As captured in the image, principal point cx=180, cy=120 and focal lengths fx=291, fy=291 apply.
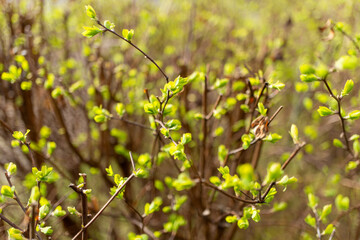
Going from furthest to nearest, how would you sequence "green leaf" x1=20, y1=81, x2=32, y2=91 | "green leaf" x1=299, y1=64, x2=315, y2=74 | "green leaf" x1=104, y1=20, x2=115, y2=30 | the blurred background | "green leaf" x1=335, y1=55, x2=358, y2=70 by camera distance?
1. the blurred background
2. "green leaf" x1=20, y1=81, x2=32, y2=91
3. "green leaf" x1=104, y1=20, x2=115, y2=30
4. "green leaf" x1=299, y1=64, x2=315, y2=74
5. "green leaf" x1=335, y1=55, x2=358, y2=70

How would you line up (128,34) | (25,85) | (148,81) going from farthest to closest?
(148,81)
(25,85)
(128,34)

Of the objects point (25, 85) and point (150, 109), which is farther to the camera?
point (25, 85)

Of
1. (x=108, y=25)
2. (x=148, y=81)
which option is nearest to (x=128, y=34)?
(x=108, y=25)

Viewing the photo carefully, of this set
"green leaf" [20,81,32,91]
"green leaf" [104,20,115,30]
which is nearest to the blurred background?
"green leaf" [20,81,32,91]

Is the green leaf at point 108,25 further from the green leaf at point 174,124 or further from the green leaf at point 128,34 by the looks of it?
the green leaf at point 174,124

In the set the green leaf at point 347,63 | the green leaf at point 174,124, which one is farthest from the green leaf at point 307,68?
the green leaf at point 174,124

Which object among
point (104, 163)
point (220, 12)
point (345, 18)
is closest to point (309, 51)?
point (345, 18)

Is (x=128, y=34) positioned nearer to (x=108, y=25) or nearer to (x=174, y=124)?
(x=108, y=25)

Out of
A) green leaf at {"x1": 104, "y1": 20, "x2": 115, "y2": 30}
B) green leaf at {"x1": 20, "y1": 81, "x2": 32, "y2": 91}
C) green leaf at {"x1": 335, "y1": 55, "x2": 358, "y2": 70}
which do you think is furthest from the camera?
green leaf at {"x1": 20, "y1": 81, "x2": 32, "y2": 91}

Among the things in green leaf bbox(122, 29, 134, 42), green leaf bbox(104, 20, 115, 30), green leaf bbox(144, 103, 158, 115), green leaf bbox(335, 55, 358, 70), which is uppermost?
green leaf bbox(104, 20, 115, 30)

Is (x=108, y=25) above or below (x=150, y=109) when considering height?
above

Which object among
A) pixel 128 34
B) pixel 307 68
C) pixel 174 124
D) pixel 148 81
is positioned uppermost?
pixel 148 81

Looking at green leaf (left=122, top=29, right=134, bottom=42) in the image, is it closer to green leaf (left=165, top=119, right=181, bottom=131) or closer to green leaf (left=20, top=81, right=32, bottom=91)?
→ green leaf (left=165, top=119, right=181, bottom=131)

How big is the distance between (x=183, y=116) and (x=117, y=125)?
96 centimetres
